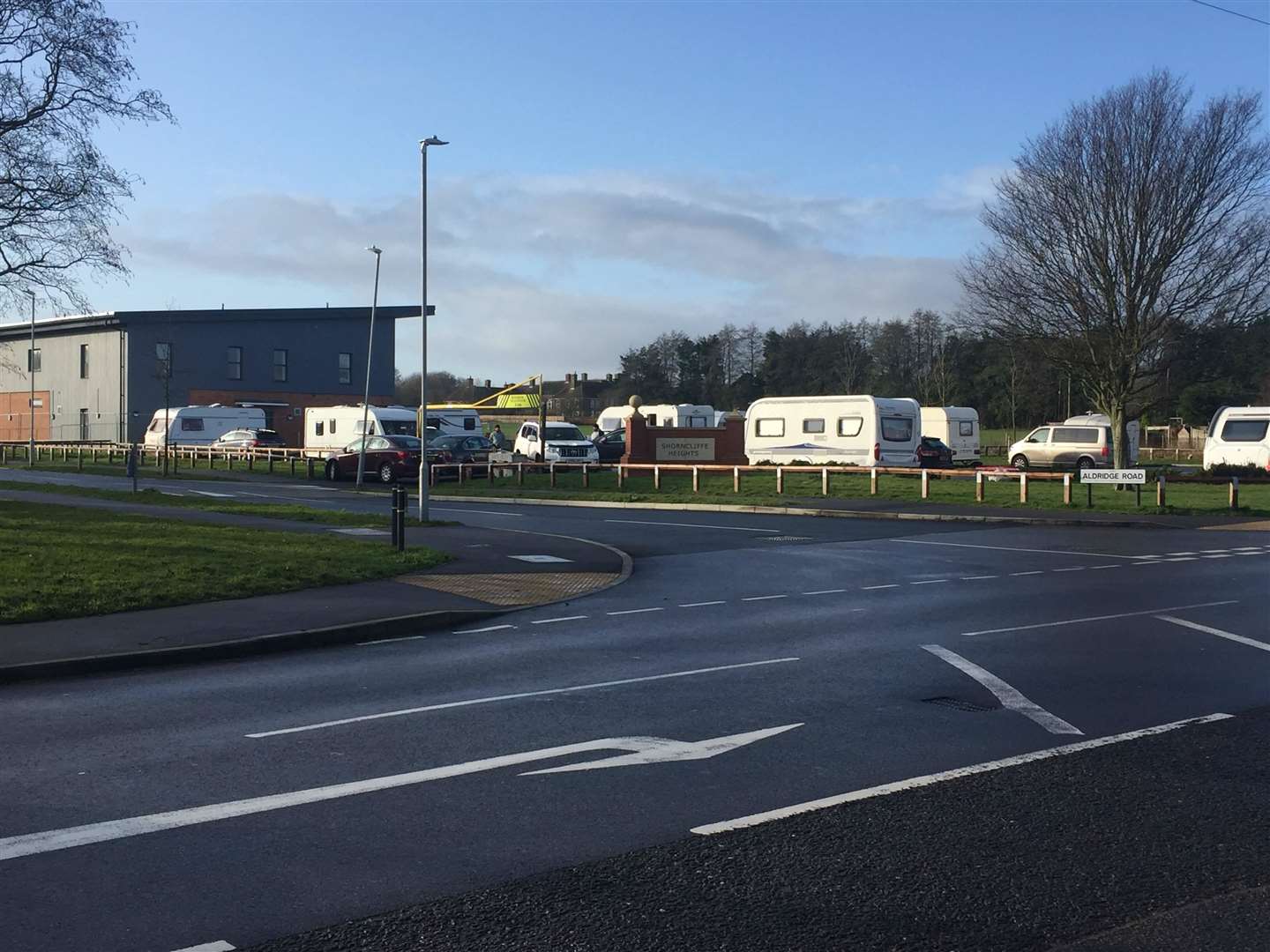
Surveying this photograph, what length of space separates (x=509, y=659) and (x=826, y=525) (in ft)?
55.9

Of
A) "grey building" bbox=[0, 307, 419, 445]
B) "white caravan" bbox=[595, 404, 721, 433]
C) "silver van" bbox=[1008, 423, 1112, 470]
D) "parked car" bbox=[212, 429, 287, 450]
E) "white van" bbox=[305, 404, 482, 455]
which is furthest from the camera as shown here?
"grey building" bbox=[0, 307, 419, 445]

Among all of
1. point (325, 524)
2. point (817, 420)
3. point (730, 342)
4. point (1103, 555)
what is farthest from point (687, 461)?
point (730, 342)

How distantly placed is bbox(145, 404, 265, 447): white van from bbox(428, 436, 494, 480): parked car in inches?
664

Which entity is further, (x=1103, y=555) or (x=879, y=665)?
(x=1103, y=555)

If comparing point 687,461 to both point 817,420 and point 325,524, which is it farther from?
point 325,524

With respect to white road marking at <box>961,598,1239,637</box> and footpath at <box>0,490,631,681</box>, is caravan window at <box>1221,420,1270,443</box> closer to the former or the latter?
footpath at <box>0,490,631,681</box>

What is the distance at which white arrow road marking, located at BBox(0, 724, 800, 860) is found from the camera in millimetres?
5964

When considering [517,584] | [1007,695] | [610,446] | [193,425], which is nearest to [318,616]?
[517,584]

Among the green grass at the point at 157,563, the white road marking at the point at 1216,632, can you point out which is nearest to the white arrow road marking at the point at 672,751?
the white road marking at the point at 1216,632

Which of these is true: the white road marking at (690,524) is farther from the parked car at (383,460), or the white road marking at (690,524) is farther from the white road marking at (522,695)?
the parked car at (383,460)

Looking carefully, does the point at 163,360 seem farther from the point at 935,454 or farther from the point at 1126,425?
the point at 1126,425

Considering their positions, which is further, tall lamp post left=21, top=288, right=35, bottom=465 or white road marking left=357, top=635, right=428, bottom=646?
tall lamp post left=21, top=288, right=35, bottom=465

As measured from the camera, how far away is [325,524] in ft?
83.4

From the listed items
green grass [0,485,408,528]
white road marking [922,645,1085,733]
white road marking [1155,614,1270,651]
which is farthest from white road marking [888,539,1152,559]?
white road marking [922,645,1085,733]
